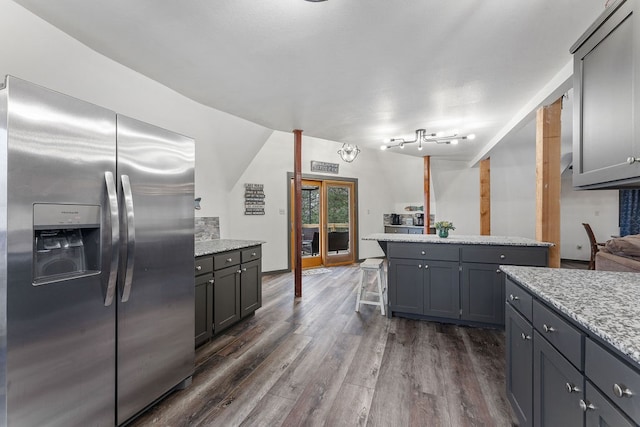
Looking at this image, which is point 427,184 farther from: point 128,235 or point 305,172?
point 128,235

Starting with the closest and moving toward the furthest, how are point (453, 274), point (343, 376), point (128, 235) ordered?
point (128, 235) < point (343, 376) < point (453, 274)

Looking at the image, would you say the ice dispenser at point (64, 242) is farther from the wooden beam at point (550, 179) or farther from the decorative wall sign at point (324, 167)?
the decorative wall sign at point (324, 167)

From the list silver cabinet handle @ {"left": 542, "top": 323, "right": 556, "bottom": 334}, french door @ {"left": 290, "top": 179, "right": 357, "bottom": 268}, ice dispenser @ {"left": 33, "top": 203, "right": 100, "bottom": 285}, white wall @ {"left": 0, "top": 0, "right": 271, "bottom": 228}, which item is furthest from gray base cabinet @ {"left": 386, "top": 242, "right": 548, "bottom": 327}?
french door @ {"left": 290, "top": 179, "right": 357, "bottom": 268}

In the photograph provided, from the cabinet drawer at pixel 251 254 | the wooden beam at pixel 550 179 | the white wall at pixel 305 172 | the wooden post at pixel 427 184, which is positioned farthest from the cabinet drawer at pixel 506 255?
the white wall at pixel 305 172

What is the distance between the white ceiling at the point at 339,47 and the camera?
1658mm

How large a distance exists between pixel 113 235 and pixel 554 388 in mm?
2142

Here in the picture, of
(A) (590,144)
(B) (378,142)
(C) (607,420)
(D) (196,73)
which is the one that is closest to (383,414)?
(C) (607,420)

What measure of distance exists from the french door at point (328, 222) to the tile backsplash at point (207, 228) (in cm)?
240

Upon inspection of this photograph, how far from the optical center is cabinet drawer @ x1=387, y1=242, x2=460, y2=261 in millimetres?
3176

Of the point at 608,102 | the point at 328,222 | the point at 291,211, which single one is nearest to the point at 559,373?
the point at 608,102

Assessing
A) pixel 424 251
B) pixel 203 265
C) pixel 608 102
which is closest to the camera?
pixel 608 102

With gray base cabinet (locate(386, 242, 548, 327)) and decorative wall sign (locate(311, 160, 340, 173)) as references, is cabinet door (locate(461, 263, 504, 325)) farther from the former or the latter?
decorative wall sign (locate(311, 160, 340, 173))

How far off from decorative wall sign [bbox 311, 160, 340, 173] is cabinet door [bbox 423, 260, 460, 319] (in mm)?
3654

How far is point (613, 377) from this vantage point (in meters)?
0.83
